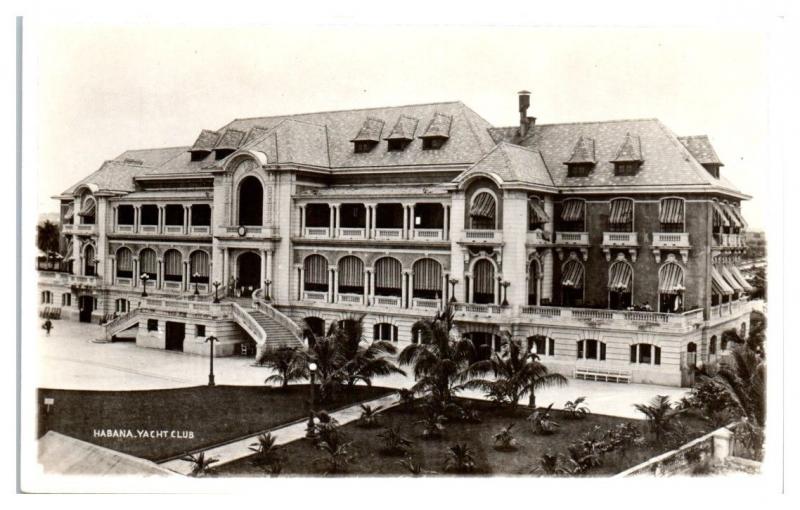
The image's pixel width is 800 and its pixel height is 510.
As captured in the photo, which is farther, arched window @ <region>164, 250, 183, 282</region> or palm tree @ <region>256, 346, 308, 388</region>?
arched window @ <region>164, 250, 183, 282</region>

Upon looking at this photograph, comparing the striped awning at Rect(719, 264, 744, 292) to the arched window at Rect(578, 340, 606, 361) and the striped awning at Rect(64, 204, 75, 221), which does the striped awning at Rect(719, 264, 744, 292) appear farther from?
the striped awning at Rect(64, 204, 75, 221)

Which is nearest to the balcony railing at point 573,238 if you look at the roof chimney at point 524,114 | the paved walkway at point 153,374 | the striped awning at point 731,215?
the roof chimney at point 524,114

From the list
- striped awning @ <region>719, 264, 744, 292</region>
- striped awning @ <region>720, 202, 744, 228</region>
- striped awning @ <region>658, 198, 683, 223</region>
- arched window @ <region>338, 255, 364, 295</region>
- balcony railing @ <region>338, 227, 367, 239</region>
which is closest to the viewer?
striped awning @ <region>720, 202, 744, 228</region>

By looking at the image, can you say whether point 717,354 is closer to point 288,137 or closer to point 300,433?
point 300,433

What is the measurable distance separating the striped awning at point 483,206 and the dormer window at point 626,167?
5.20 meters

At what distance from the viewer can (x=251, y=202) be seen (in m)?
38.2

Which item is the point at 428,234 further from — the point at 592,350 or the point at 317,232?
the point at 592,350

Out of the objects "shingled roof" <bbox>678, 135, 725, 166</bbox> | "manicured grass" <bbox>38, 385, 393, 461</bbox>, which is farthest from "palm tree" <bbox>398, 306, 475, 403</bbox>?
"shingled roof" <bbox>678, 135, 725, 166</bbox>

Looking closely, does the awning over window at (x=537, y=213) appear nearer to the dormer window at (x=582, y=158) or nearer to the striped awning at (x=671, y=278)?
the dormer window at (x=582, y=158)

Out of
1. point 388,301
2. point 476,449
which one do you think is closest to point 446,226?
point 388,301

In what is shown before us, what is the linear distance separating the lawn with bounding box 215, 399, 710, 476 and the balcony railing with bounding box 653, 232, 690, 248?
7.31 m

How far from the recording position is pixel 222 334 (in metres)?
36.7

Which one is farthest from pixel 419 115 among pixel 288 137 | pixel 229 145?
pixel 229 145

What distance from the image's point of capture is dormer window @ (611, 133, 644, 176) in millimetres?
33000
